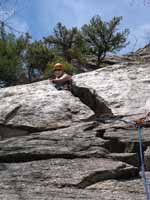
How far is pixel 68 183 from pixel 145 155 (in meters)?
1.35

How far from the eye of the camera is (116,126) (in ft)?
25.8

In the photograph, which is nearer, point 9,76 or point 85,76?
point 85,76

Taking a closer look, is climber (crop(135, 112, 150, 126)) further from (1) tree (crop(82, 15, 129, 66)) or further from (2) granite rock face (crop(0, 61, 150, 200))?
(1) tree (crop(82, 15, 129, 66))

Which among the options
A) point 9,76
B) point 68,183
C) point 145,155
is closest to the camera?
point 68,183

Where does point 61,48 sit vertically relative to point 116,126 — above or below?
above

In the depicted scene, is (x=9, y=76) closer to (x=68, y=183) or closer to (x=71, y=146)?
(x=71, y=146)

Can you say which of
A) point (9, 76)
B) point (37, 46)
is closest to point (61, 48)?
point (37, 46)

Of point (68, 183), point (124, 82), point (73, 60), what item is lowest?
point (68, 183)

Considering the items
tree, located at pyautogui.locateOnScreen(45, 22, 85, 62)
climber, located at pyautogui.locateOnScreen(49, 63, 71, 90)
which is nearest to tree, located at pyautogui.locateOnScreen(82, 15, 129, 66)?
tree, located at pyautogui.locateOnScreen(45, 22, 85, 62)

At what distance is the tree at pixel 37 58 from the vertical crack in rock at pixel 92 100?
9821mm

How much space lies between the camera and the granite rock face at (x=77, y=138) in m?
5.62

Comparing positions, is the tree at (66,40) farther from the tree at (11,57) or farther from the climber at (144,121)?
the climber at (144,121)

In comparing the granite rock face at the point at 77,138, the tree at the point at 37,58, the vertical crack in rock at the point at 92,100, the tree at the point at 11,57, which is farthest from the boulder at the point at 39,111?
the tree at the point at 37,58

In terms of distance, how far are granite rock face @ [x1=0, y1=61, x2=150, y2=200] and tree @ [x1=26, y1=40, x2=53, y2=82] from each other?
9.41 meters
